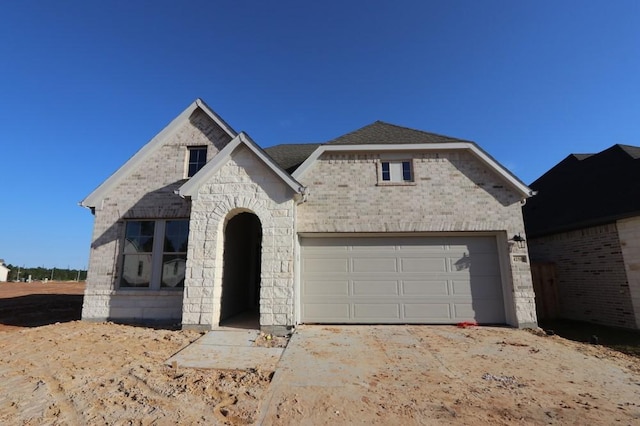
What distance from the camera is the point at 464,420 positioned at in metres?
3.55

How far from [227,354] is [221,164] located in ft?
16.1

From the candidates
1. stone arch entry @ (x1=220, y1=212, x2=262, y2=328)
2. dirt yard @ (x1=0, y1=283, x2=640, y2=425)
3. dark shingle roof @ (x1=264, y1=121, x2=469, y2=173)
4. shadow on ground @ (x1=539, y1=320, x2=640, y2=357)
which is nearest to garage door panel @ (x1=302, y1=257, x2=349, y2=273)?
stone arch entry @ (x1=220, y1=212, x2=262, y2=328)

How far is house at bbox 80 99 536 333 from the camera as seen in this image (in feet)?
27.4

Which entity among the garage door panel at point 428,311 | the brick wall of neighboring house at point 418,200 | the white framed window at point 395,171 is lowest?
the garage door panel at point 428,311

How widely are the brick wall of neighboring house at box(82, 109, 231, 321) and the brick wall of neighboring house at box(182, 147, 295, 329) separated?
1.49 meters

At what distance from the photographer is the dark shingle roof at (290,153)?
11776 millimetres

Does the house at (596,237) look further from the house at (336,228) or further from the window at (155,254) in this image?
the window at (155,254)

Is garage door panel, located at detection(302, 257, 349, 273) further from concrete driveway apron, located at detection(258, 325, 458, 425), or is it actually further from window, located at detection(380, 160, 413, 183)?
window, located at detection(380, 160, 413, 183)

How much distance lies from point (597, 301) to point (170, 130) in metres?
15.0

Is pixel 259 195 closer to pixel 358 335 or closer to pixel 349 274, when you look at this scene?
pixel 349 274

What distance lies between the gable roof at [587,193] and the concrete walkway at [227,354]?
1054 cm

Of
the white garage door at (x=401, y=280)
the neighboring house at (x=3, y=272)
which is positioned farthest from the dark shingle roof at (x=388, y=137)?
the neighboring house at (x=3, y=272)

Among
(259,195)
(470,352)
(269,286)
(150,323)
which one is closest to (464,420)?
(470,352)

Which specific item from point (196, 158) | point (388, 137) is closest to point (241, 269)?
point (196, 158)
